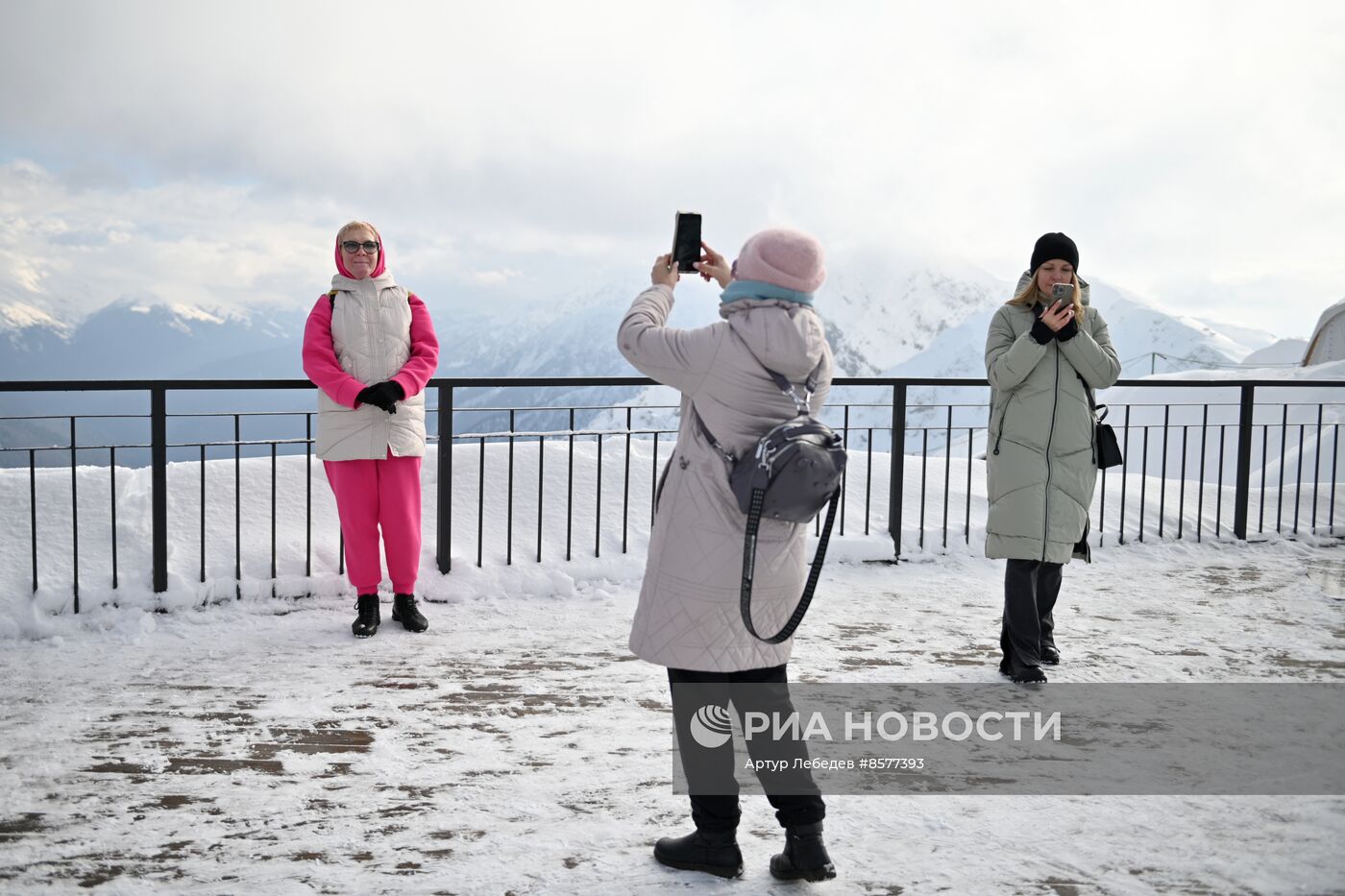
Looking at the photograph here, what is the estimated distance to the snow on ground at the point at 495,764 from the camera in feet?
7.84

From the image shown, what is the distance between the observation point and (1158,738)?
3346 millimetres

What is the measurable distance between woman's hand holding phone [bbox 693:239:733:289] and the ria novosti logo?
41.8 inches

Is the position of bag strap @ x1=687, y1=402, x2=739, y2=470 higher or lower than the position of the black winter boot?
higher

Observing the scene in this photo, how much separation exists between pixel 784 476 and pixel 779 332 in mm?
336

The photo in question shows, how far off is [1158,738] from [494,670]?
2522 millimetres

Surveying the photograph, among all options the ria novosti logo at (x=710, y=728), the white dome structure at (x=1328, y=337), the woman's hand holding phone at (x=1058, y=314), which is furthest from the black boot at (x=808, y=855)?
the white dome structure at (x=1328, y=337)

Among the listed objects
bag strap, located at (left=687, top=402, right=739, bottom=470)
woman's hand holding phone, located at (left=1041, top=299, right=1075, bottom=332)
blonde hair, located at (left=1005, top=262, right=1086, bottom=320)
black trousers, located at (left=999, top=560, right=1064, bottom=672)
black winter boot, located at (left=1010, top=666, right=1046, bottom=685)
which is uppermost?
blonde hair, located at (left=1005, top=262, right=1086, bottom=320)

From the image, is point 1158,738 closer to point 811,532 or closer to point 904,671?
point 904,671

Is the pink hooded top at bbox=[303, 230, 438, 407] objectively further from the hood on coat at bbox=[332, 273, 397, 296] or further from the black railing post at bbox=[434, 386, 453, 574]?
the black railing post at bbox=[434, 386, 453, 574]

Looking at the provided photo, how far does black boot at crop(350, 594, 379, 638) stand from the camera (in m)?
4.49

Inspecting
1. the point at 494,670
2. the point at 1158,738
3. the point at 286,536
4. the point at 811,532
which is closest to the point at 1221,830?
the point at 1158,738

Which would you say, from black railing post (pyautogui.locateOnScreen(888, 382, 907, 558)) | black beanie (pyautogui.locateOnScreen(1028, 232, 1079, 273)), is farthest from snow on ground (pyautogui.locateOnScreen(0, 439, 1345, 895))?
black beanie (pyautogui.locateOnScreen(1028, 232, 1079, 273))

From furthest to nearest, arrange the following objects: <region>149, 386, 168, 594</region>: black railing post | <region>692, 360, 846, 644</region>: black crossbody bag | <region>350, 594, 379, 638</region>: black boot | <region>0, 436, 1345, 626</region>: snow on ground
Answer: <region>0, 436, 1345, 626</region>: snow on ground
<region>149, 386, 168, 594</region>: black railing post
<region>350, 594, 379, 638</region>: black boot
<region>692, 360, 846, 644</region>: black crossbody bag

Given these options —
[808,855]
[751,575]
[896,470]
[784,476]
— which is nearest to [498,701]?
[808,855]
